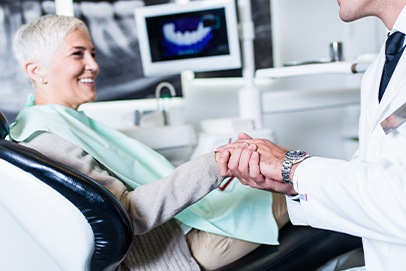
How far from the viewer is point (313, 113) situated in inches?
131

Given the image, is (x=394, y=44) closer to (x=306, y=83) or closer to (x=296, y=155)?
(x=296, y=155)

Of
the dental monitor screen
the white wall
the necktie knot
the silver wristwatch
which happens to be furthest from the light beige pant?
the white wall

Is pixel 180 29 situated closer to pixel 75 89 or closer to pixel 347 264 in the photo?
pixel 75 89

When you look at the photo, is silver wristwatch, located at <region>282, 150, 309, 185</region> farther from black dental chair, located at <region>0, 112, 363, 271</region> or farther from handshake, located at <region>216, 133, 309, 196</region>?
black dental chair, located at <region>0, 112, 363, 271</region>

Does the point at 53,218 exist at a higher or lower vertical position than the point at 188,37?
lower

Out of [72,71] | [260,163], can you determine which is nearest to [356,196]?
[260,163]

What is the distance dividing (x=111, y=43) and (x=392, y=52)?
1722 mm

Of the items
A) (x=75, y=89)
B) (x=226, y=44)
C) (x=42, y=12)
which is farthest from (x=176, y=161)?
(x=42, y=12)

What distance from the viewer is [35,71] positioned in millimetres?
1657

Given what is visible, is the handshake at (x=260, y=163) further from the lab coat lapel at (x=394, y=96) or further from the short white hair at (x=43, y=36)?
the short white hair at (x=43, y=36)

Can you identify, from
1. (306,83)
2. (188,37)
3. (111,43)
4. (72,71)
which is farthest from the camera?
(306,83)

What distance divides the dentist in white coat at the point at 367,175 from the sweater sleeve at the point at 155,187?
0.06 meters

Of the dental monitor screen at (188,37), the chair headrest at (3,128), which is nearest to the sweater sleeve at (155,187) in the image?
the chair headrest at (3,128)

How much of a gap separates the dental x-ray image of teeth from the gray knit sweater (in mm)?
1149
